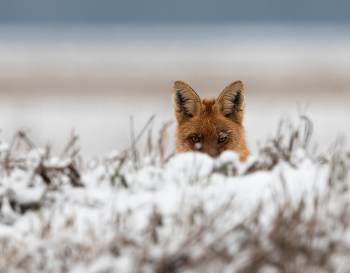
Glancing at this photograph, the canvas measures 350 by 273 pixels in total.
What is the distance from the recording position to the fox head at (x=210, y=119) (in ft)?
15.9

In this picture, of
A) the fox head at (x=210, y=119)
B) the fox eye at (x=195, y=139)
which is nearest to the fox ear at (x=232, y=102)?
the fox head at (x=210, y=119)

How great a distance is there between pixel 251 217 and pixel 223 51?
133ft

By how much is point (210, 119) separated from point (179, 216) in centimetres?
250

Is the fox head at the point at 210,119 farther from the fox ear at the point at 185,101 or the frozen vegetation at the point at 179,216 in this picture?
the frozen vegetation at the point at 179,216

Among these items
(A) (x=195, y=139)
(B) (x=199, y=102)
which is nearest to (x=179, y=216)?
(A) (x=195, y=139)

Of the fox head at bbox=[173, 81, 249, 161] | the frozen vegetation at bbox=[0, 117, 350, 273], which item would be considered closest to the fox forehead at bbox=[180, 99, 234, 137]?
the fox head at bbox=[173, 81, 249, 161]

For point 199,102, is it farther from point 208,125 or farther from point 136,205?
point 136,205

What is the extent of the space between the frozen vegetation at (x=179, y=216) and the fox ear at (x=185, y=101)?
6.02 feet

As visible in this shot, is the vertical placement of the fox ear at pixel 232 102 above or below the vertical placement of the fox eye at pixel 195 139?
above

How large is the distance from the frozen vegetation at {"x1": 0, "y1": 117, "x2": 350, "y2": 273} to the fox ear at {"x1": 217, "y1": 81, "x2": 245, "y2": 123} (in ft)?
5.44

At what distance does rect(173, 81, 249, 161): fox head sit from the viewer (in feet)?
15.9

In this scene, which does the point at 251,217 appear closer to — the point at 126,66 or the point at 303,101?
the point at 303,101

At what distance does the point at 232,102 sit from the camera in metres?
5.03

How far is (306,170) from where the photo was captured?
303 centimetres
